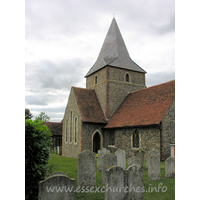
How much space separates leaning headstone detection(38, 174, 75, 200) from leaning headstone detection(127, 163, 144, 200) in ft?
6.06

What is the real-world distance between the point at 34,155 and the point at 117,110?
48.9ft

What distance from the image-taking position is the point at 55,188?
3.73 meters

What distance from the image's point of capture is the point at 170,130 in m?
12.9

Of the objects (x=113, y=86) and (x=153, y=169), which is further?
(x=113, y=86)

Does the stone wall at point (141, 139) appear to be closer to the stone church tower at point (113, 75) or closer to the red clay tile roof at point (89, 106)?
the red clay tile roof at point (89, 106)

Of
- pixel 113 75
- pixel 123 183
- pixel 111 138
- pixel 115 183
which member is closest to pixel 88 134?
pixel 111 138

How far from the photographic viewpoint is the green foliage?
489cm

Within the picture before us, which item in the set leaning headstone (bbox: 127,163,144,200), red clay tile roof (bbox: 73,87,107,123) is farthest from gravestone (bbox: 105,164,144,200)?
red clay tile roof (bbox: 73,87,107,123)

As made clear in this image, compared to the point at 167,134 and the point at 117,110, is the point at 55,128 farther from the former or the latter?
the point at 167,134

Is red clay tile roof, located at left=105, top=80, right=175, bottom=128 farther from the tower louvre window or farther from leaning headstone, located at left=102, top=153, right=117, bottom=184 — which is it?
leaning headstone, located at left=102, top=153, right=117, bottom=184

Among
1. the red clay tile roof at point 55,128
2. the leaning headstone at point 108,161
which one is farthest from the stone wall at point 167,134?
the red clay tile roof at point 55,128

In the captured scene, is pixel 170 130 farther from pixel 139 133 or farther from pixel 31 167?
pixel 31 167

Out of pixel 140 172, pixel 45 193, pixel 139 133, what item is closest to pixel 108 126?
pixel 139 133

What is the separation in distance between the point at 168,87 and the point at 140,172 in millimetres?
11820
